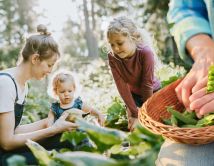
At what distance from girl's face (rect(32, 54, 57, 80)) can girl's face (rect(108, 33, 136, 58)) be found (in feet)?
1.87

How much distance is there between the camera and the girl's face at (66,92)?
307cm

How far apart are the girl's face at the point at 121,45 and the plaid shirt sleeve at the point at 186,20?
1.50 m

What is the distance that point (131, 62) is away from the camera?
135 inches

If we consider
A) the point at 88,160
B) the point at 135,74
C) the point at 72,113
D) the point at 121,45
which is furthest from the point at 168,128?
the point at 135,74

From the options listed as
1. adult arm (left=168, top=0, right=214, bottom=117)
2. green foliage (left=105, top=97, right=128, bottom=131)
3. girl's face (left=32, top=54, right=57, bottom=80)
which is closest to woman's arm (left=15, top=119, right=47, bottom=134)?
girl's face (left=32, top=54, right=57, bottom=80)

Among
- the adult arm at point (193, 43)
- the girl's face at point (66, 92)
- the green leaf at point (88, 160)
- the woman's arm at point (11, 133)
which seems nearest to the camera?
the green leaf at point (88, 160)

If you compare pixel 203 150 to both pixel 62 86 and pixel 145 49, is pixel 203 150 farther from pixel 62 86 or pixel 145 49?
pixel 145 49

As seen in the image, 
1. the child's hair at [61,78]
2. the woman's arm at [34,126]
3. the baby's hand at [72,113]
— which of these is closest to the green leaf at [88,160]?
the baby's hand at [72,113]

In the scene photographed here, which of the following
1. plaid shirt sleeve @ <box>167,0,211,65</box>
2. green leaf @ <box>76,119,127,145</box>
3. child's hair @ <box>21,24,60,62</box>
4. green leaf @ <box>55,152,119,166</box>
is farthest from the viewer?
child's hair @ <box>21,24,60,62</box>

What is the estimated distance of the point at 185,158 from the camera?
1.54 m

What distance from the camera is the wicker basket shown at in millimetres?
1446

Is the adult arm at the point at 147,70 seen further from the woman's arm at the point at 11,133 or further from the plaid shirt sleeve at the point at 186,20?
the plaid shirt sleeve at the point at 186,20

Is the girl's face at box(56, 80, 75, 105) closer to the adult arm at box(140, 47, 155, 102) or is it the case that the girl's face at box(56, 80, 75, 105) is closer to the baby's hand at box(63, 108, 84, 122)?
the baby's hand at box(63, 108, 84, 122)

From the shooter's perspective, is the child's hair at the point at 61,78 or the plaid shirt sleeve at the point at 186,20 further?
the child's hair at the point at 61,78
